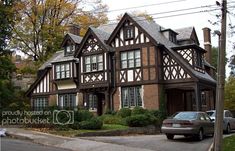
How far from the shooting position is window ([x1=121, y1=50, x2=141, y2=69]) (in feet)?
122

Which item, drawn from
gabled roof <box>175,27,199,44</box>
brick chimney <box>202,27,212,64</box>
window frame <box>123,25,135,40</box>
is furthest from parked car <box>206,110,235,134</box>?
brick chimney <box>202,27,212,64</box>

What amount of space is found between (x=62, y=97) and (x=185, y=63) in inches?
545

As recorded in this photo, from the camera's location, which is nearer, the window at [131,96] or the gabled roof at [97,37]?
the window at [131,96]

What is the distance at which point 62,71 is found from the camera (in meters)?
42.4

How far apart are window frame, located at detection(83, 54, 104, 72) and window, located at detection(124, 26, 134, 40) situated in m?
2.95

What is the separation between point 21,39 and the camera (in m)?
52.4

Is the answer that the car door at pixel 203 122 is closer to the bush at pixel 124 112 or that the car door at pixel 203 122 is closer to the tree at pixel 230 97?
the bush at pixel 124 112

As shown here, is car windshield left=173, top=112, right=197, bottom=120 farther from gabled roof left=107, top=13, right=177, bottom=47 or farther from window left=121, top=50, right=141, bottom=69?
window left=121, top=50, right=141, bottom=69

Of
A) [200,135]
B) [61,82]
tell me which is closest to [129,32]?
[61,82]

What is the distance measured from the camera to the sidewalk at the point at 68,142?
18853 mm

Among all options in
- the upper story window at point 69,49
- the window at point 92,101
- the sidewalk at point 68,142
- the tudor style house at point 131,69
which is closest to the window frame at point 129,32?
the tudor style house at point 131,69

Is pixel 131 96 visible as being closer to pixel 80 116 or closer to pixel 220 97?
pixel 80 116

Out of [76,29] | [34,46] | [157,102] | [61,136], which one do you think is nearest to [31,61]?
[34,46]

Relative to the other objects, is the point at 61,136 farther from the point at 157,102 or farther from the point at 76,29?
the point at 76,29
